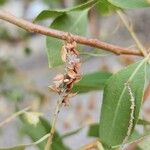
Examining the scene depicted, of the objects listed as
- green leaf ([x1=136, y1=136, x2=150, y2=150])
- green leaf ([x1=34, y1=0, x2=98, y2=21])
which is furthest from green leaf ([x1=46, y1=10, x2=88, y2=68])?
green leaf ([x1=136, y1=136, x2=150, y2=150])

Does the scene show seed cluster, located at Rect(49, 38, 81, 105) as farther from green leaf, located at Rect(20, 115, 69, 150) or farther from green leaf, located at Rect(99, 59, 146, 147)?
green leaf, located at Rect(20, 115, 69, 150)

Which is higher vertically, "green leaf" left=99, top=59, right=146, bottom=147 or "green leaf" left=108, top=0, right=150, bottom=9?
"green leaf" left=108, top=0, right=150, bottom=9

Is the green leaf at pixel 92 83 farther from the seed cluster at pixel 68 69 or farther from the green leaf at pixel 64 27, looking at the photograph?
the seed cluster at pixel 68 69

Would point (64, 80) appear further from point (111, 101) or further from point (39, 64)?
point (39, 64)

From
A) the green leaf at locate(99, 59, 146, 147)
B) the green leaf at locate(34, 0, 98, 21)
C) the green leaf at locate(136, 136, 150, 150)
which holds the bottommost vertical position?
the green leaf at locate(136, 136, 150, 150)

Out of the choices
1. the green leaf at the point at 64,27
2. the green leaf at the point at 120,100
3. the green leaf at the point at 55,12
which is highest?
the green leaf at the point at 55,12

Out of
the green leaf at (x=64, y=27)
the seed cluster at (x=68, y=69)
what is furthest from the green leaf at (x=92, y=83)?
the seed cluster at (x=68, y=69)
